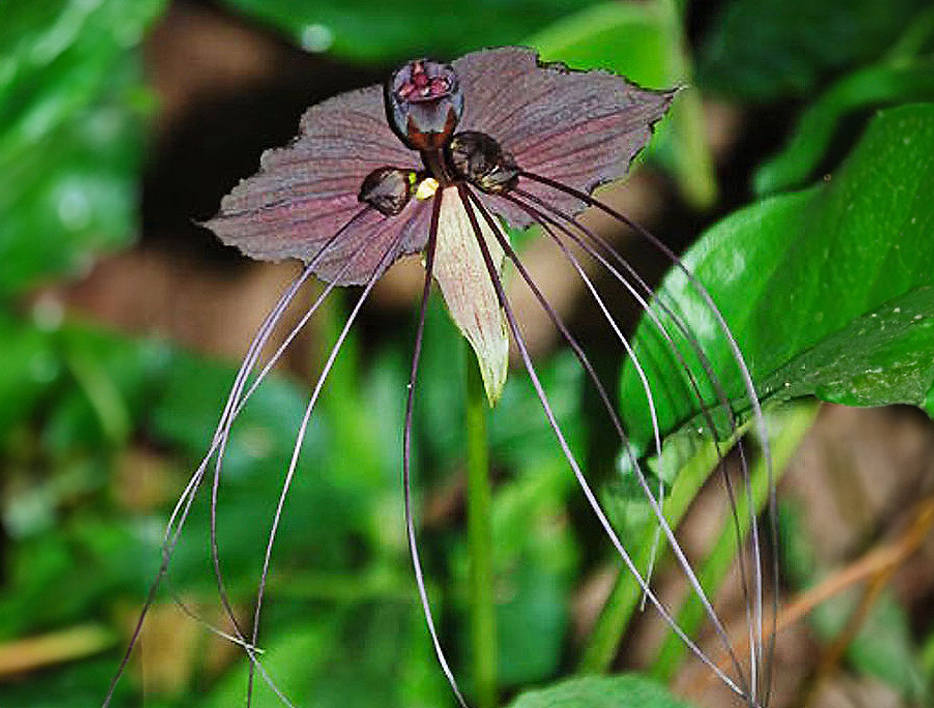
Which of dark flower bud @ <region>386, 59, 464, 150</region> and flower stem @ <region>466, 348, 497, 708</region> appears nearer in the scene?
dark flower bud @ <region>386, 59, 464, 150</region>

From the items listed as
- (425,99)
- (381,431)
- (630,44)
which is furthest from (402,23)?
(425,99)

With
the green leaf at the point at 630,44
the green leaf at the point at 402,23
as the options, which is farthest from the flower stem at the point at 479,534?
the green leaf at the point at 402,23

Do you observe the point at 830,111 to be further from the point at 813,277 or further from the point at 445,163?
the point at 445,163

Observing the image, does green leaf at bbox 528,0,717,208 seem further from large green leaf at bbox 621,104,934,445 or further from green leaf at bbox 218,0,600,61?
large green leaf at bbox 621,104,934,445

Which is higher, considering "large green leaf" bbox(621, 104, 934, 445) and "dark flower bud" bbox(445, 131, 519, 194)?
"dark flower bud" bbox(445, 131, 519, 194)

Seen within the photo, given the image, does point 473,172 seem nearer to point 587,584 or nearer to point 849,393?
point 849,393

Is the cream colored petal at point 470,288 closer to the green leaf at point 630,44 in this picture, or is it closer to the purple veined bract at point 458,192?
the purple veined bract at point 458,192

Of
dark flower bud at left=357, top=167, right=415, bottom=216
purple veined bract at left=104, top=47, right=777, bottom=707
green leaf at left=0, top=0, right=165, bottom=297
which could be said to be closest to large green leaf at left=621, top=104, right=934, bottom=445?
purple veined bract at left=104, top=47, right=777, bottom=707
